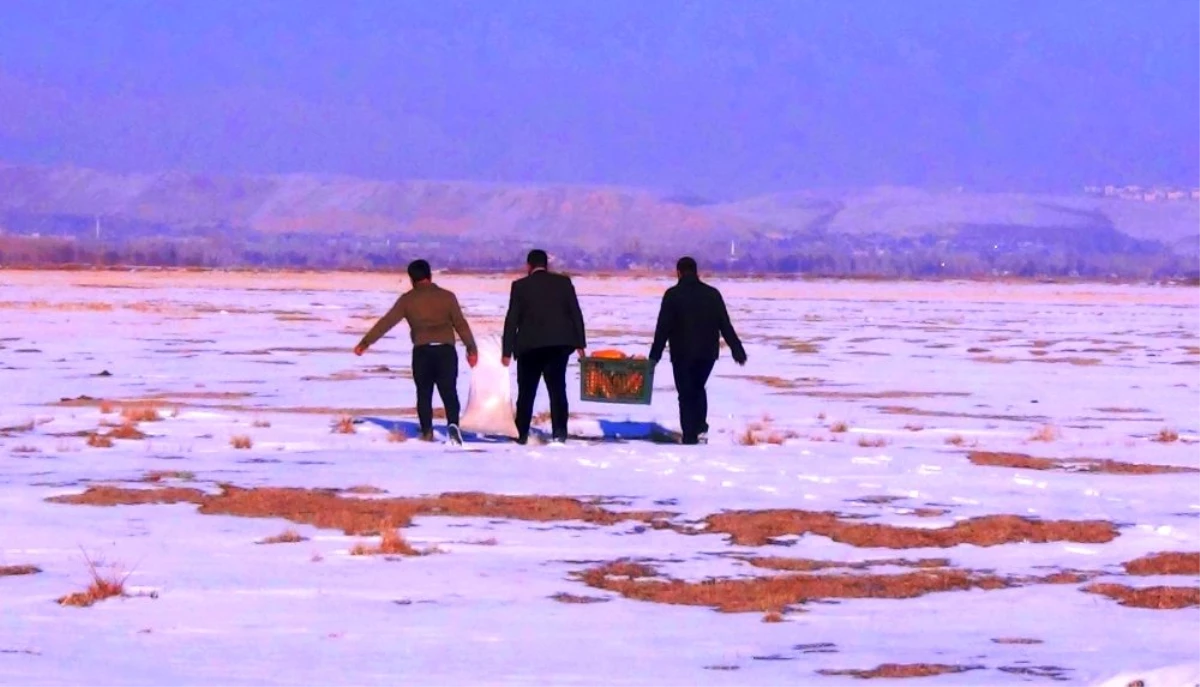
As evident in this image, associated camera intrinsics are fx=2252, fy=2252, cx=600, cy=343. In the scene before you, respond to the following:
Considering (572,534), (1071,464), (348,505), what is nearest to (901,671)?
(572,534)

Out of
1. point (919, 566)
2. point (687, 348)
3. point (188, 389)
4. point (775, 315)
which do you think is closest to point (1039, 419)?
point (687, 348)

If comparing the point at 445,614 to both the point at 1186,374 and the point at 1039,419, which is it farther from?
the point at 1186,374

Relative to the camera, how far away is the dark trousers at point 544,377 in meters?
16.3

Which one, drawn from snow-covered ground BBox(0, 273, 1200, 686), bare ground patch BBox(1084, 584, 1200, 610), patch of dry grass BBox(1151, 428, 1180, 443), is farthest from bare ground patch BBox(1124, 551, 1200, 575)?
patch of dry grass BBox(1151, 428, 1180, 443)

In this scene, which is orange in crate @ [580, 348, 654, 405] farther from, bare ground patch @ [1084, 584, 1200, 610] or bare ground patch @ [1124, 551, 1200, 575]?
bare ground patch @ [1084, 584, 1200, 610]

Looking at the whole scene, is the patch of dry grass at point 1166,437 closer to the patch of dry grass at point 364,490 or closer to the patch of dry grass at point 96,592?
the patch of dry grass at point 364,490

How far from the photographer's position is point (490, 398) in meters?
17.8

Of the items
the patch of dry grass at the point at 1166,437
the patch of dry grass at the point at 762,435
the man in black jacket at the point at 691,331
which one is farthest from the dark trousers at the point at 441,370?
the patch of dry grass at the point at 1166,437

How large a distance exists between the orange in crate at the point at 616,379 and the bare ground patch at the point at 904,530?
4.12m

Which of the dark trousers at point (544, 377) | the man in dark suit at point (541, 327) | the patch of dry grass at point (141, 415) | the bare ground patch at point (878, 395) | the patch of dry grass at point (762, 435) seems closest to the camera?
the man in dark suit at point (541, 327)

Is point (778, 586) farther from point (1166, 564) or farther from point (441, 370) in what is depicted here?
point (441, 370)

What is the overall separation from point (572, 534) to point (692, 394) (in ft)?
17.0

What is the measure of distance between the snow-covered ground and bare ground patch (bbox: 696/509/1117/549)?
0.18 meters

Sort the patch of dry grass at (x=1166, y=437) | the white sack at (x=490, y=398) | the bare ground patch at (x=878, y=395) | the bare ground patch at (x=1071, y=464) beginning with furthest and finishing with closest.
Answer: the bare ground patch at (x=878, y=395) → the patch of dry grass at (x=1166, y=437) → the white sack at (x=490, y=398) → the bare ground patch at (x=1071, y=464)
